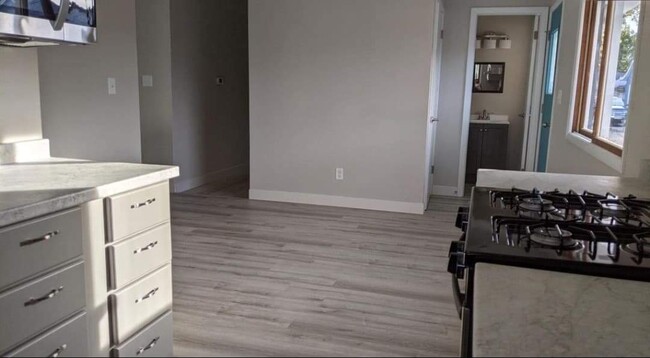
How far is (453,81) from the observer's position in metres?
5.56

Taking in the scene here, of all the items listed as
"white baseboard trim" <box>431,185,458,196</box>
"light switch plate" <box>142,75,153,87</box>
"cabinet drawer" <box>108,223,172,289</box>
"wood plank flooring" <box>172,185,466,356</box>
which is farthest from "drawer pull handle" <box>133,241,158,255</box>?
"white baseboard trim" <box>431,185,458,196</box>

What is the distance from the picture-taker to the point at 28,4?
5.76 feet

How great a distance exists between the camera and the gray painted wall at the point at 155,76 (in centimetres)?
515

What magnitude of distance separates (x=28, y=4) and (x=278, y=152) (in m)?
3.47

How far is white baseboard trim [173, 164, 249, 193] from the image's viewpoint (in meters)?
5.58

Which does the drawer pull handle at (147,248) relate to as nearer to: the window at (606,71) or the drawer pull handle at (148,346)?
the drawer pull handle at (148,346)

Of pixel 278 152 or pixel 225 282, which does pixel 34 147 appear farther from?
pixel 278 152

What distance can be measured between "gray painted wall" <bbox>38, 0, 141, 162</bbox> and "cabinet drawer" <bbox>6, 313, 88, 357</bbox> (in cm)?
251

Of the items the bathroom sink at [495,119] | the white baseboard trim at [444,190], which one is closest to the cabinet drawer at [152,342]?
the white baseboard trim at [444,190]

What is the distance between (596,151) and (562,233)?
2.63 m

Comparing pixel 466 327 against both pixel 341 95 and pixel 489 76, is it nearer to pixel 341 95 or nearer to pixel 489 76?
pixel 341 95

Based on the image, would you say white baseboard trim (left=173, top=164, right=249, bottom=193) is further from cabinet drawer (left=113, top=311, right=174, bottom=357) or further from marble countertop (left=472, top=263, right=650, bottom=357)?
marble countertop (left=472, top=263, right=650, bottom=357)

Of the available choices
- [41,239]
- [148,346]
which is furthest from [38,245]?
[148,346]

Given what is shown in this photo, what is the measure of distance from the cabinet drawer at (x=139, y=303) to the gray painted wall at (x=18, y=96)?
906 millimetres
